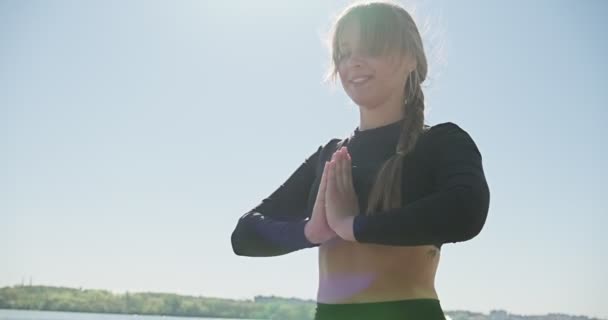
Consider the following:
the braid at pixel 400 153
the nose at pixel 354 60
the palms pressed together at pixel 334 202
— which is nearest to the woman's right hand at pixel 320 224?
the palms pressed together at pixel 334 202

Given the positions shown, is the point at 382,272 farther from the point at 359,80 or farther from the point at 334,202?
the point at 359,80

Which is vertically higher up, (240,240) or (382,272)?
(240,240)

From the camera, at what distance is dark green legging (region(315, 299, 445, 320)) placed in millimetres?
1855

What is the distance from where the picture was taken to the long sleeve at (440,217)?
164cm

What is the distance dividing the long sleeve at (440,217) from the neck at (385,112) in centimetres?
43

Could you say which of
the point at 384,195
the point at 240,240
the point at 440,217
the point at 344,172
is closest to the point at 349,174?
the point at 344,172

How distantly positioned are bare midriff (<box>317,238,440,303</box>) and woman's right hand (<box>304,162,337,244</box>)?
0.32ft

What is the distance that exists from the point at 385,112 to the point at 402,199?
14.8 inches

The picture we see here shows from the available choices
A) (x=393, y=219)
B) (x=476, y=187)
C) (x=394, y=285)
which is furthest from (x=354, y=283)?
(x=476, y=187)

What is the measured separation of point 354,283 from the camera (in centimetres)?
196

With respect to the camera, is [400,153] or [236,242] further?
[236,242]

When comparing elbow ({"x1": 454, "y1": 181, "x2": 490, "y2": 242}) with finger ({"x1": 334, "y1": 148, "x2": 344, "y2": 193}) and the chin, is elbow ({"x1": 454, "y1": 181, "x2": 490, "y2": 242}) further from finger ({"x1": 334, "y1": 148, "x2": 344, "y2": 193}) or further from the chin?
the chin

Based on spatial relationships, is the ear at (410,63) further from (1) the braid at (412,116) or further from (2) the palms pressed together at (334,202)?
(2) the palms pressed together at (334,202)

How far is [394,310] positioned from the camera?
1860mm
